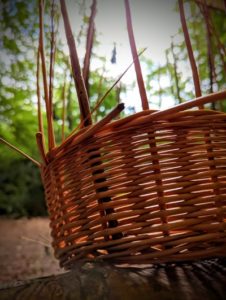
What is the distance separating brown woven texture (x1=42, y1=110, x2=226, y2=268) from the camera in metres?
0.45

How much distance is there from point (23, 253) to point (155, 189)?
169 centimetres

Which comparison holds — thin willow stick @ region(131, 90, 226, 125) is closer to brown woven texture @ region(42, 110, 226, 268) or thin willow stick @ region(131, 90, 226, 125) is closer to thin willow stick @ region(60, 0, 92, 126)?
brown woven texture @ region(42, 110, 226, 268)

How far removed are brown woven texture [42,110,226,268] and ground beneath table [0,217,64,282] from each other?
3.89 feet

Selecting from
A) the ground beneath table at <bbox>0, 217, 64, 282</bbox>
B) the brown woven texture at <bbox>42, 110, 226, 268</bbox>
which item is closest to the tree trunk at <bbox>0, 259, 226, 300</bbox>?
the brown woven texture at <bbox>42, 110, 226, 268</bbox>

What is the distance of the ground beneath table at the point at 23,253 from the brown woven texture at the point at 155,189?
1185 mm

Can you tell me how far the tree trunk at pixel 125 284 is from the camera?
40cm

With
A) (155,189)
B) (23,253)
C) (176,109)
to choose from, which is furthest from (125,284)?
(23,253)

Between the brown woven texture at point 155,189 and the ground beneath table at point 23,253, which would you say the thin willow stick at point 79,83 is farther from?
the ground beneath table at point 23,253

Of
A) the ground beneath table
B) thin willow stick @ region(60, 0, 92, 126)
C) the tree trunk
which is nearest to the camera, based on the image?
the tree trunk

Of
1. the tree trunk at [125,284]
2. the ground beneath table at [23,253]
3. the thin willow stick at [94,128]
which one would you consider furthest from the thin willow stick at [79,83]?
the ground beneath table at [23,253]

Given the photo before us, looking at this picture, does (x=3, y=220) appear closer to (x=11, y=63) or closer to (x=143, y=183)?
(x=11, y=63)

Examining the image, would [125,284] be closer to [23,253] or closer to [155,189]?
[155,189]

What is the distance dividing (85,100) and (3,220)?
203 cm

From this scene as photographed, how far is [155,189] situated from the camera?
46 cm
